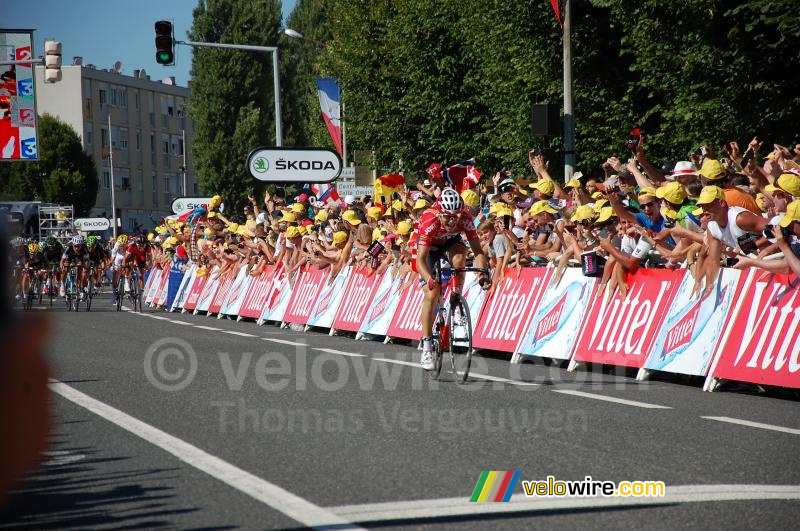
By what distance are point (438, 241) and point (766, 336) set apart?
3156mm

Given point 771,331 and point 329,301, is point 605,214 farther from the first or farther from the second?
point 329,301

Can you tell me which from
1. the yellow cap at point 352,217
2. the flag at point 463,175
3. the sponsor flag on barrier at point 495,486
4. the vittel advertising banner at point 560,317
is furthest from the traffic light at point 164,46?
the sponsor flag on barrier at point 495,486

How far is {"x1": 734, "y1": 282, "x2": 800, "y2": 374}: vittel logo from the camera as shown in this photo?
10031 millimetres

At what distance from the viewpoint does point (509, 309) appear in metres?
14.8

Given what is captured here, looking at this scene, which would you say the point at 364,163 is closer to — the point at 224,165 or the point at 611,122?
the point at 611,122

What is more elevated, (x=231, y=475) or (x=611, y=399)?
(x=231, y=475)

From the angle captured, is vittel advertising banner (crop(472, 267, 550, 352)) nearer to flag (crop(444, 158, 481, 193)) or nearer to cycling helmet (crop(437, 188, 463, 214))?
cycling helmet (crop(437, 188, 463, 214))

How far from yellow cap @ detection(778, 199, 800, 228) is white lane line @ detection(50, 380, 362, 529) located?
5614mm

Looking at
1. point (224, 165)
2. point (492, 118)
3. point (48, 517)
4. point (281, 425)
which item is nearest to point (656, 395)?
point (281, 425)

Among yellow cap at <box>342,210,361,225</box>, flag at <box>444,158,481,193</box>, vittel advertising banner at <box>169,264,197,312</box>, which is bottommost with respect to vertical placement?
vittel advertising banner at <box>169,264,197,312</box>

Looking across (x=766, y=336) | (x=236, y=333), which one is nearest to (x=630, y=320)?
(x=766, y=336)

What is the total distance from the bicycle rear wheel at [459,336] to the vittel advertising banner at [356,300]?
6.98 metres

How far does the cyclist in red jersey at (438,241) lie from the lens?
11195 millimetres

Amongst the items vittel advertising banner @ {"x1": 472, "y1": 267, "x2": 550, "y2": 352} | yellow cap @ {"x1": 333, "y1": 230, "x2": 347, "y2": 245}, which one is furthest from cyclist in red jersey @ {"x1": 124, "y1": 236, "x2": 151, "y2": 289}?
vittel advertising banner @ {"x1": 472, "y1": 267, "x2": 550, "y2": 352}
